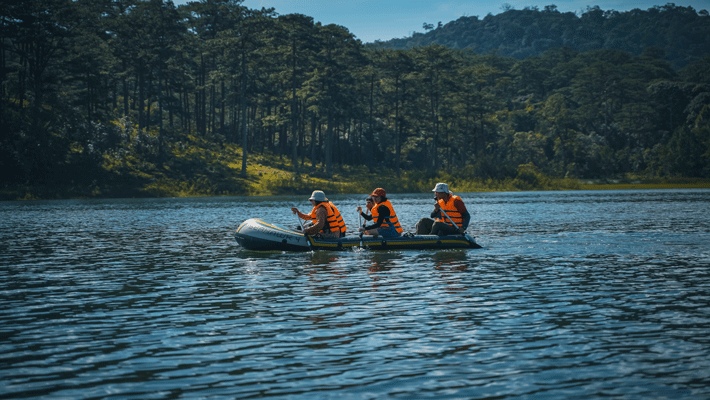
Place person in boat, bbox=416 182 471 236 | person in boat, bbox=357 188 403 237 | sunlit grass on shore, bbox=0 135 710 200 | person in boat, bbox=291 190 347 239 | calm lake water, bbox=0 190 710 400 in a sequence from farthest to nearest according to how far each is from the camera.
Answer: sunlit grass on shore, bbox=0 135 710 200 → person in boat, bbox=416 182 471 236 → person in boat, bbox=357 188 403 237 → person in boat, bbox=291 190 347 239 → calm lake water, bbox=0 190 710 400

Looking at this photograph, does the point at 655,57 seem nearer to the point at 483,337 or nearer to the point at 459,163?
the point at 459,163

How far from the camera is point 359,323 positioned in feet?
36.1

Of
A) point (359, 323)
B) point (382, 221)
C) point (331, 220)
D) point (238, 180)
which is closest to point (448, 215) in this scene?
point (382, 221)

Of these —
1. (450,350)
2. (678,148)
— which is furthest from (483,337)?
(678,148)

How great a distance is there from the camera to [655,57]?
6117 inches

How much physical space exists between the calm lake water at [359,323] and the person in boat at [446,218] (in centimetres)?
87

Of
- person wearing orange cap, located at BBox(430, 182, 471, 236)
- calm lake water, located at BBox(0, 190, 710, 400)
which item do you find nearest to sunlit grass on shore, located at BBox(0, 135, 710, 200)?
calm lake water, located at BBox(0, 190, 710, 400)

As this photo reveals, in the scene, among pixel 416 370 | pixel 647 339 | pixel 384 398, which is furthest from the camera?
pixel 647 339

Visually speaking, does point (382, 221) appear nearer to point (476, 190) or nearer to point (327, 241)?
point (327, 241)

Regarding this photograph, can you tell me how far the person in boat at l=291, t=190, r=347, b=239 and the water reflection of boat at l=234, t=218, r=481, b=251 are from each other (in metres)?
0.29

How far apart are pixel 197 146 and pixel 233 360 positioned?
74148 millimetres

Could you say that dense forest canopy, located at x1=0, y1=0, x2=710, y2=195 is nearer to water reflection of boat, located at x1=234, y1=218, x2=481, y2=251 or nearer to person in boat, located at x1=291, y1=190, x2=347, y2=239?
water reflection of boat, located at x1=234, y1=218, x2=481, y2=251

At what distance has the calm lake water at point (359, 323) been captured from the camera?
782 centimetres

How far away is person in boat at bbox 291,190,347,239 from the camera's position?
21297 mm
